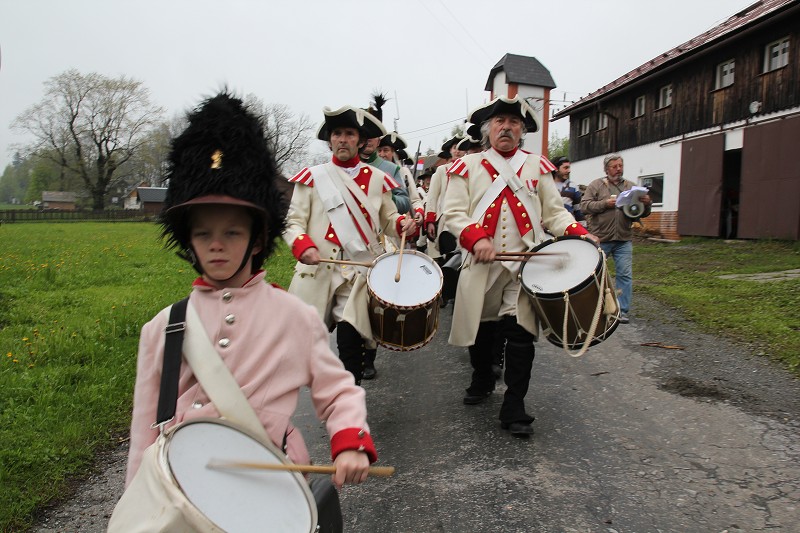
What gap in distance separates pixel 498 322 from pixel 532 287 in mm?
826

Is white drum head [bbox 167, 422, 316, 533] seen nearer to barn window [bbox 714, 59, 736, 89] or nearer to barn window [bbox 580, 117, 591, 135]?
barn window [bbox 714, 59, 736, 89]

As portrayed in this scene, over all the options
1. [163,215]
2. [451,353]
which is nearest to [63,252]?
[451,353]

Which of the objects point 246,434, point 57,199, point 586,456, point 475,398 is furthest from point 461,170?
point 57,199

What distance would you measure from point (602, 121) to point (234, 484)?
28.6 metres

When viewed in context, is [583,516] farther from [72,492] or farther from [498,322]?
[72,492]

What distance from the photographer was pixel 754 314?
7.62 m

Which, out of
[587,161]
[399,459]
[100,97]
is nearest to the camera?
[399,459]

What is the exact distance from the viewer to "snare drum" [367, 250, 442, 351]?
13.0ft

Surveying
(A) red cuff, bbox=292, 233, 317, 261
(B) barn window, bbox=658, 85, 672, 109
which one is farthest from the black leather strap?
(B) barn window, bbox=658, 85, 672, 109

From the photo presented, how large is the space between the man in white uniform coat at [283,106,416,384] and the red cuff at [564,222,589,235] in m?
1.08

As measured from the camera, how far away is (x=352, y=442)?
1.94 meters

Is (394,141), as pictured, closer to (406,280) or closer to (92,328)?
(92,328)

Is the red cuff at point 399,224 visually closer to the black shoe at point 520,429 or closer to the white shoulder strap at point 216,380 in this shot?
the black shoe at point 520,429

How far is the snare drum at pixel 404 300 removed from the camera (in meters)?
3.96
